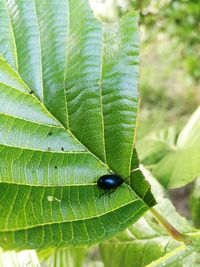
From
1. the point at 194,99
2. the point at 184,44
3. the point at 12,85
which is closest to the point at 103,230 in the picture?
the point at 12,85

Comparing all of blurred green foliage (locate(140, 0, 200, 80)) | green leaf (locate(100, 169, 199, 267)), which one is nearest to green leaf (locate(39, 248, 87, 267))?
green leaf (locate(100, 169, 199, 267))

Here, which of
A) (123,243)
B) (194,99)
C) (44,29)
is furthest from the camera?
(194,99)

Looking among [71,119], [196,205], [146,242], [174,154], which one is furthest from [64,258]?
[71,119]

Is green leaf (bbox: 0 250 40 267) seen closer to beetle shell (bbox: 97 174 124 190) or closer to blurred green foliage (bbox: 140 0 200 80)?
beetle shell (bbox: 97 174 124 190)

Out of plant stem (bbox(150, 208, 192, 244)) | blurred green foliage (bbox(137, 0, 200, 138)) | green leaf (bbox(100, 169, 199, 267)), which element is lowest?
green leaf (bbox(100, 169, 199, 267))

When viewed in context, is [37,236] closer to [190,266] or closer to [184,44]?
[190,266]

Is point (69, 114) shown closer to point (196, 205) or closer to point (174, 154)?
point (196, 205)

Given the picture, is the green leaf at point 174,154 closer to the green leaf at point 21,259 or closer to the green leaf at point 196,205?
the green leaf at point 196,205
